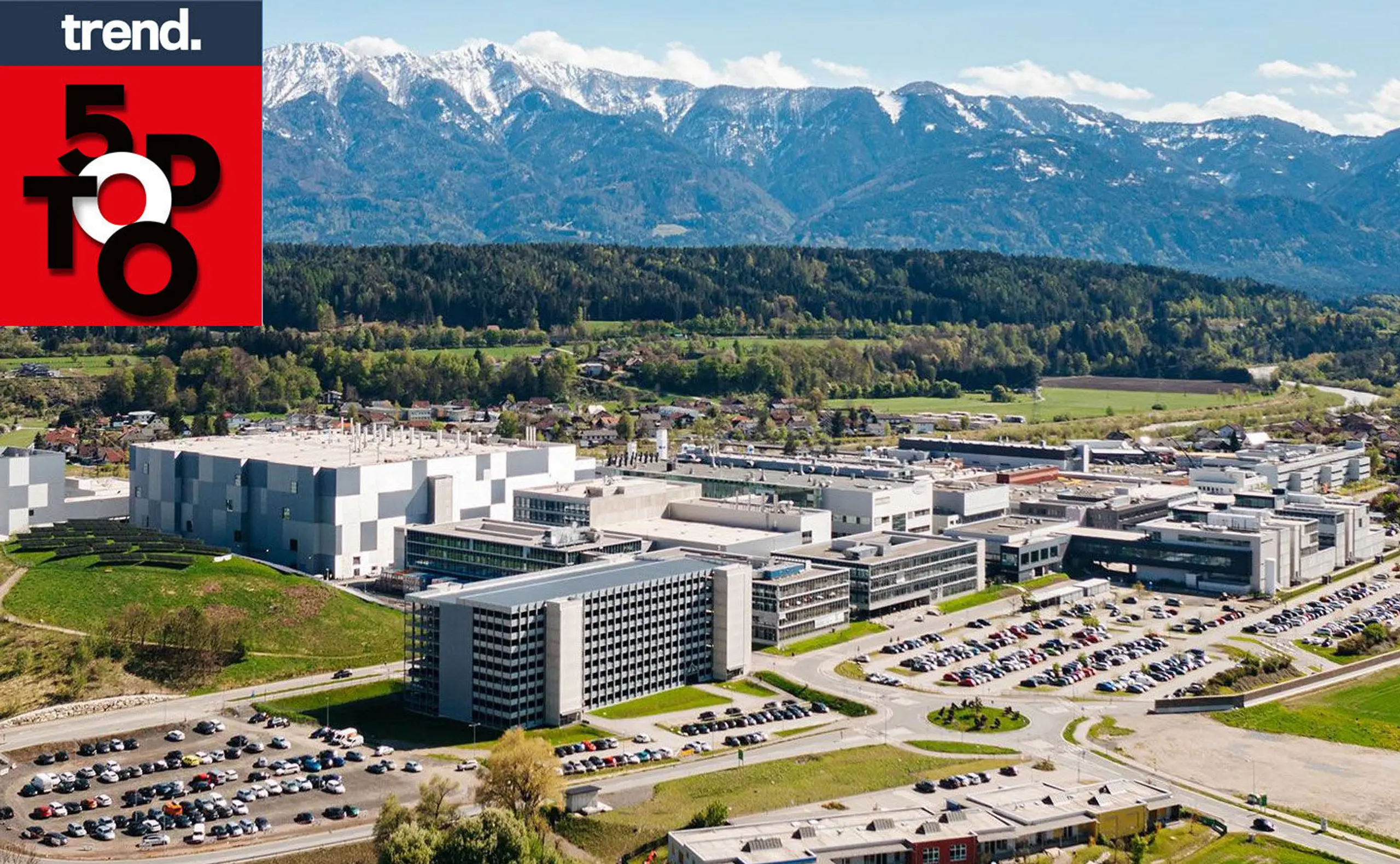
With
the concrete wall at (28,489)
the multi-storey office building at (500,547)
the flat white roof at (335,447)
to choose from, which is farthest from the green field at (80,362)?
the multi-storey office building at (500,547)

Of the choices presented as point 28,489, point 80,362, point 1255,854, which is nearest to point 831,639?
point 1255,854

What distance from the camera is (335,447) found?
220 feet

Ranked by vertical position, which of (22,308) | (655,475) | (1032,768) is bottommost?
(1032,768)

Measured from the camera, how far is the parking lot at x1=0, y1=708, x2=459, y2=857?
113 feet

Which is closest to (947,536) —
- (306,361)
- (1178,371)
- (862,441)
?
(862,441)

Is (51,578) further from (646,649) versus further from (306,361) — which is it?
(306,361)

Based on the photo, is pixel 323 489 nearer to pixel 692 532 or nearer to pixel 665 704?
pixel 692 532

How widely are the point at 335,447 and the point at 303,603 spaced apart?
15966 millimetres

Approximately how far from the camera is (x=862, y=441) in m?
104

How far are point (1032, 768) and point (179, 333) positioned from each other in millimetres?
89246

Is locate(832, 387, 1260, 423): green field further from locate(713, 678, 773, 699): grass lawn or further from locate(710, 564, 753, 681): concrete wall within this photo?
locate(713, 678, 773, 699): grass lawn

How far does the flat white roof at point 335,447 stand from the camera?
205 ft

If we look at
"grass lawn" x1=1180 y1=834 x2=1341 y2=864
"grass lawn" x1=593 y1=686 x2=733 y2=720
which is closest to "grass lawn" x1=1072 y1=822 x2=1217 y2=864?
"grass lawn" x1=1180 y1=834 x2=1341 y2=864

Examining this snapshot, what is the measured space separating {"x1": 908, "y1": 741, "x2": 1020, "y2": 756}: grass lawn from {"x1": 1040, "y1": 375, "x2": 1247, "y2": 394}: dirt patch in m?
101
